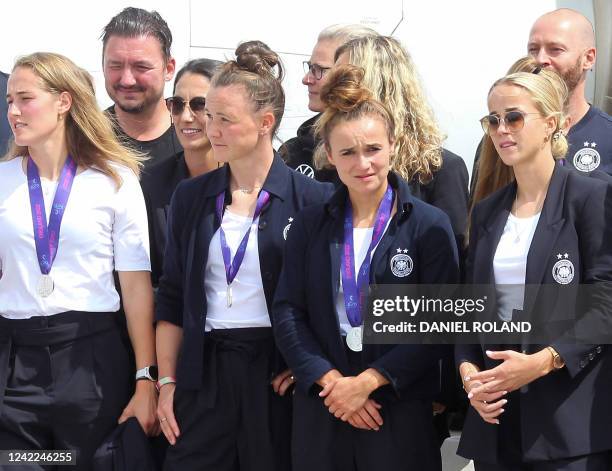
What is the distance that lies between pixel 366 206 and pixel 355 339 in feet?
1.64

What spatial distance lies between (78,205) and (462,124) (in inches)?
100

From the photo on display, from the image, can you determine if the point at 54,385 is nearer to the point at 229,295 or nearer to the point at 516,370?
the point at 229,295

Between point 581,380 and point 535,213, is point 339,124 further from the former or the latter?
point 581,380

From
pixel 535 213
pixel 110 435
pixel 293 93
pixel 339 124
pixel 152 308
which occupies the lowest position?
pixel 110 435

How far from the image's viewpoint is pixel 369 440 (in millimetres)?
3352

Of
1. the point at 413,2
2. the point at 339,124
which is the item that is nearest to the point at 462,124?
the point at 413,2

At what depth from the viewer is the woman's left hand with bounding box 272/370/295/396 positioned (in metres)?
3.58

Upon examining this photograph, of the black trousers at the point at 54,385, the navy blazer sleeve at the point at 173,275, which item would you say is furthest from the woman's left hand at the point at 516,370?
the black trousers at the point at 54,385

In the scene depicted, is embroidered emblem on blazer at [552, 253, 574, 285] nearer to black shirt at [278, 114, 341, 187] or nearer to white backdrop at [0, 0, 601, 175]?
black shirt at [278, 114, 341, 187]

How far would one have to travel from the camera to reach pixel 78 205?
367 centimetres

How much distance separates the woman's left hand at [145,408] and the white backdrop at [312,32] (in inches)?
78.7

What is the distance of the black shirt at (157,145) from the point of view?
450 centimetres

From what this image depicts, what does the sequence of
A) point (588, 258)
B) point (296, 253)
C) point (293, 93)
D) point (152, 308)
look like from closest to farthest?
point (588, 258), point (296, 253), point (152, 308), point (293, 93)

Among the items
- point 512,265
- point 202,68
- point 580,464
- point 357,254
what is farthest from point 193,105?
point 580,464
